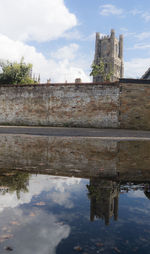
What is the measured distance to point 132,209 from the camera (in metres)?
2.02

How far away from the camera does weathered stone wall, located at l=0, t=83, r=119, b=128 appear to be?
1602cm

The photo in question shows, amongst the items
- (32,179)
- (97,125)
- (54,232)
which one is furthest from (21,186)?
(97,125)

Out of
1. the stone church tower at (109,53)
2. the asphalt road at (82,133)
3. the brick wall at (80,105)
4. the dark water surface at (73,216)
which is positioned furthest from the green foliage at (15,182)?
the stone church tower at (109,53)

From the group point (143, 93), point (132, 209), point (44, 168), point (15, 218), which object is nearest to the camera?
point (15, 218)

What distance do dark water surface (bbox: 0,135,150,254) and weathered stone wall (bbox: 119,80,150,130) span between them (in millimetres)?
12058

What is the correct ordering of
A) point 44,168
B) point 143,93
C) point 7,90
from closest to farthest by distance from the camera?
point 44,168, point 143,93, point 7,90

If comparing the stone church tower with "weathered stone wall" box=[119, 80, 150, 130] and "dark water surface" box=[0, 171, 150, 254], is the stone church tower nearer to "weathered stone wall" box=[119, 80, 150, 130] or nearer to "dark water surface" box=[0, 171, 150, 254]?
"weathered stone wall" box=[119, 80, 150, 130]

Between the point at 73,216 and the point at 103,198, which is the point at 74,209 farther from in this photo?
the point at 103,198

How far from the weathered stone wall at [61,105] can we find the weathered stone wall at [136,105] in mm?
683

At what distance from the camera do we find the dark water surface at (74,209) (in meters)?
1.38

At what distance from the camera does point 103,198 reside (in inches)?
86.7

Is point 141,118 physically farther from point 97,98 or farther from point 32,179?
point 32,179

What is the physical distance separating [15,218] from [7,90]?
59.9ft

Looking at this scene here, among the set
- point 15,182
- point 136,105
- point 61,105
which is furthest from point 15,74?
point 15,182
